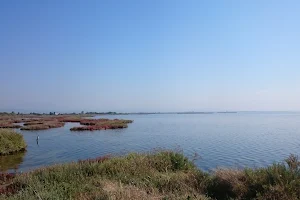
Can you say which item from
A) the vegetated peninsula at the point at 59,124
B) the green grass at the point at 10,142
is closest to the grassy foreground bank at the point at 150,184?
the green grass at the point at 10,142

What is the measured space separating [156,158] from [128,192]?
18.4 ft

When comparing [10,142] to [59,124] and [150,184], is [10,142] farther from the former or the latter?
[59,124]

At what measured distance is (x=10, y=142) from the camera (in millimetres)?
25797

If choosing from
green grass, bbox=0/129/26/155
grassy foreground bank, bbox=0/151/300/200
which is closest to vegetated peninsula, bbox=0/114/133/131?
green grass, bbox=0/129/26/155

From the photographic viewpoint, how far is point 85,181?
9.36m

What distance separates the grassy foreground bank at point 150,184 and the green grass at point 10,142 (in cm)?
1612

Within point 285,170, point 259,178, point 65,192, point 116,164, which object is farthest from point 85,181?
point 285,170

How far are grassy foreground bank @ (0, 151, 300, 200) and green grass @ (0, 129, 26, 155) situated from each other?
1612 centimetres

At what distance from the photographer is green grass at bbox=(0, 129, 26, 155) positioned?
24.9 m

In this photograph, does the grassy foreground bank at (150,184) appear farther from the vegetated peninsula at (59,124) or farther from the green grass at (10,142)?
the vegetated peninsula at (59,124)

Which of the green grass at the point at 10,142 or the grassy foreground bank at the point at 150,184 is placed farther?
the green grass at the point at 10,142

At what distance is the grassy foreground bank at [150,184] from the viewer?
7.56 m

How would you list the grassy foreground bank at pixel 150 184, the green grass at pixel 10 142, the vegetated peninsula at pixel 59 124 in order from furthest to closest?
1. the vegetated peninsula at pixel 59 124
2. the green grass at pixel 10 142
3. the grassy foreground bank at pixel 150 184

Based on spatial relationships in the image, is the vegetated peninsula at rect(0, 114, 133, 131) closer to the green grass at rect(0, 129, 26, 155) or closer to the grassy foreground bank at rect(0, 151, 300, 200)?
the green grass at rect(0, 129, 26, 155)
